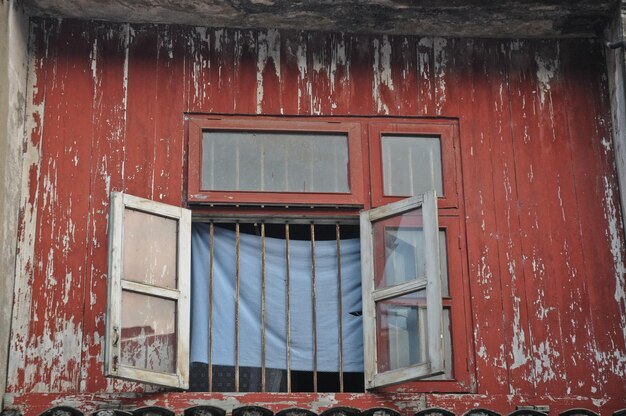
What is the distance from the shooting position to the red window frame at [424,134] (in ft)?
27.7

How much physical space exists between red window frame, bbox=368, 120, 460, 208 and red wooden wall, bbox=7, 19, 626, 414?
0.09m

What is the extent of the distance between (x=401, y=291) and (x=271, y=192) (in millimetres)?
1221

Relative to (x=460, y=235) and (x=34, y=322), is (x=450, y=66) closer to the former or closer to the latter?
(x=460, y=235)

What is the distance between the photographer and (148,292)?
7641mm

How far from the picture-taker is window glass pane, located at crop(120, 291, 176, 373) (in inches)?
295

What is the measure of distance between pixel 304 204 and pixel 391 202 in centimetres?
63

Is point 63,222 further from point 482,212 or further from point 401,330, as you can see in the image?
point 482,212

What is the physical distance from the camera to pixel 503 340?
8.15m

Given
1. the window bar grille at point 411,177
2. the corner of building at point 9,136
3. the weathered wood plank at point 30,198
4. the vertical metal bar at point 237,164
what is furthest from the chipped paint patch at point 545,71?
the corner of building at point 9,136

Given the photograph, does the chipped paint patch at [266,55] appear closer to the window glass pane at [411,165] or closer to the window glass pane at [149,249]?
the window glass pane at [411,165]

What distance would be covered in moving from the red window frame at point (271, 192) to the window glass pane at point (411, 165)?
202 mm

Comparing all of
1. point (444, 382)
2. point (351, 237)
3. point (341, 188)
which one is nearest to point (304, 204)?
point (341, 188)

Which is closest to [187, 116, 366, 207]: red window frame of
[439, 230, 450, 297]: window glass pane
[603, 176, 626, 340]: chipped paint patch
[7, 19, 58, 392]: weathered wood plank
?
[439, 230, 450, 297]: window glass pane

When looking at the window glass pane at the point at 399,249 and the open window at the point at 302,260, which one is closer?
the open window at the point at 302,260
